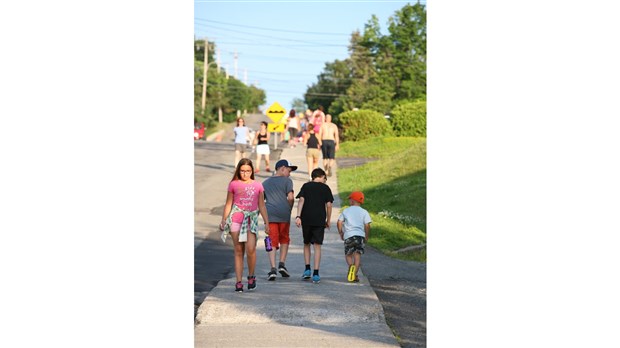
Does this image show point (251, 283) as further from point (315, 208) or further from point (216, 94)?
point (216, 94)

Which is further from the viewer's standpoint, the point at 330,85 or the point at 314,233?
the point at 330,85

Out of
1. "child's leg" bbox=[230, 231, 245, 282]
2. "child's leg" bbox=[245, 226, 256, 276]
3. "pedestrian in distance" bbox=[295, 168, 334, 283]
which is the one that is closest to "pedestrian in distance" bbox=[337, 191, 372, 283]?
"pedestrian in distance" bbox=[295, 168, 334, 283]

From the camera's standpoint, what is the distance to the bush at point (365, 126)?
156 feet

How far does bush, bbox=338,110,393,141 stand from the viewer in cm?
4756

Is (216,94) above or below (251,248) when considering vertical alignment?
above

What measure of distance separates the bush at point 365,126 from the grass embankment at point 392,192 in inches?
187

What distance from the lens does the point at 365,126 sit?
47531mm

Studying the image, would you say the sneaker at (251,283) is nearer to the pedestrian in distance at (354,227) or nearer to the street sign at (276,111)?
the pedestrian in distance at (354,227)

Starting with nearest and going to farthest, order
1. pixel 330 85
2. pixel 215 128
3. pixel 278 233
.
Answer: pixel 278 233
pixel 330 85
pixel 215 128

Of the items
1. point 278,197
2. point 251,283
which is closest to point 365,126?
point 278,197

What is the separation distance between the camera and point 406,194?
27.0 m

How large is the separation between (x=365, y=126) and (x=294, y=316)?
35.4m
